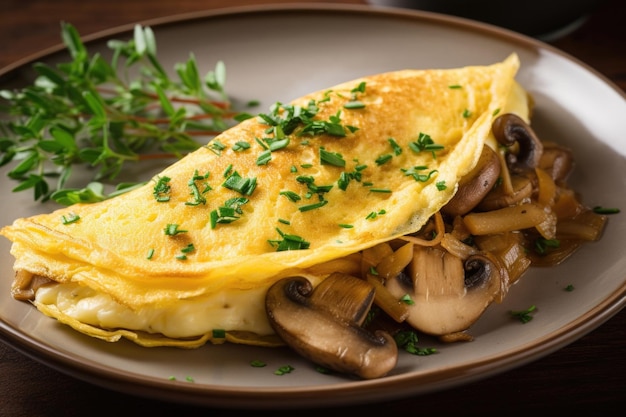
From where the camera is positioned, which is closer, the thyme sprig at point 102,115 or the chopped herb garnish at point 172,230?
the chopped herb garnish at point 172,230

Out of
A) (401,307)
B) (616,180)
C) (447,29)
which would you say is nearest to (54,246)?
(401,307)

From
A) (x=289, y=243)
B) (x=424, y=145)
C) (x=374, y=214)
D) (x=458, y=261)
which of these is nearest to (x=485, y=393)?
(x=458, y=261)

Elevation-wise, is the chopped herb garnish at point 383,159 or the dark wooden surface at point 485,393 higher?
the chopped herb garnish at point 383,159

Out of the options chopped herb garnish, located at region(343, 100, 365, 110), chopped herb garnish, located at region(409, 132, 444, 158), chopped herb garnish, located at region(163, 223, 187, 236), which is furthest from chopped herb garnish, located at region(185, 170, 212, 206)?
chopped herb garnish, located at region(409, 132, 444, 158)

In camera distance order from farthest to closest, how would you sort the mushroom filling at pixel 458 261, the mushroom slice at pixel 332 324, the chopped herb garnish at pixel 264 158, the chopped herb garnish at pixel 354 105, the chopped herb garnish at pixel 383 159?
the chopped herb garnish at pixel 354 105 → the chopped herb garnish at pixel 383 159 → the chopped herb garnish at pixel 264 158 → the mushroom filling at pixel 458 261 → the mushroom slice at pixel 332 324

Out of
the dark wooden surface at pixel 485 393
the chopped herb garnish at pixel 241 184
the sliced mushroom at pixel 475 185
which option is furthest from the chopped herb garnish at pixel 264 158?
the dark wooden surface at pixel 485 393

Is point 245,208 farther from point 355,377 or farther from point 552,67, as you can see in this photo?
point 552,67

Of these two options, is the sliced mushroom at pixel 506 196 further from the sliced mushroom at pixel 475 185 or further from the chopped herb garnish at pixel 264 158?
the chopped herb garnish at pixel 264 158

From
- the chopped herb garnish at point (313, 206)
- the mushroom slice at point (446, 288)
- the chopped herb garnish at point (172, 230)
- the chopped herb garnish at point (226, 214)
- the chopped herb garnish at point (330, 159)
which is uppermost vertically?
the chopped herb garnish at point (330, 159)
